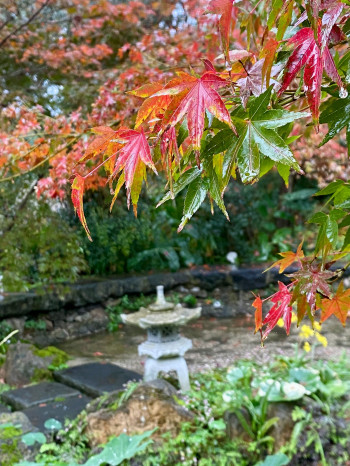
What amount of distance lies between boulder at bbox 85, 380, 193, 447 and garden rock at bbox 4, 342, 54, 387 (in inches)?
79.6

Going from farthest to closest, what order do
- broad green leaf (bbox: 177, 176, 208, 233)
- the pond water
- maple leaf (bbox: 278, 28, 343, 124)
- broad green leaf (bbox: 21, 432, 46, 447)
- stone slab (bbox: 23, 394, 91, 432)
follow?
the pond water, stone slab (bbox: 23, 394, 91, 432), broad green leaf (bbox: 21, 432, 46, 447), broad green leaf (bbox: 177, 176, 208, 233), maple leaf (bbox: 278, 28, 343, 124)

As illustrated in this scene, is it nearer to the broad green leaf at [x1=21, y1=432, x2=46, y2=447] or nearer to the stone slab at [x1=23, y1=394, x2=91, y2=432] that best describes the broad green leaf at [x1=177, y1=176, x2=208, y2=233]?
the broad green leaf at [x1=21, y1=432, x2=46, y2=447]

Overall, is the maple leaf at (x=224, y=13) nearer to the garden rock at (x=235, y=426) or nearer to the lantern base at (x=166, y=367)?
the garden rock at (x=235, y=426)

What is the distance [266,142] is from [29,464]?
213 centimetres

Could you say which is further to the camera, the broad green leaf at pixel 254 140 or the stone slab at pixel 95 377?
the stone slab at pixel 95 377

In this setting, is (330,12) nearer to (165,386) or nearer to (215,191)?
(215,191)

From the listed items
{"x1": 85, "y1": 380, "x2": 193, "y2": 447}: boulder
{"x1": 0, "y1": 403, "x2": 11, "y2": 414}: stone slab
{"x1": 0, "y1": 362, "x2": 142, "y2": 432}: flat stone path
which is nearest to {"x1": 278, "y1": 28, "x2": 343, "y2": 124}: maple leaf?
{"x1": 85, "y1": 380, "x2": 193, "y2": 447}: boulder

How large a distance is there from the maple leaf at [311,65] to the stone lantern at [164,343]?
11.9 ft

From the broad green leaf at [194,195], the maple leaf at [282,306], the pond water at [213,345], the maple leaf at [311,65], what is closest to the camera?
the maple leaf at [311,65]

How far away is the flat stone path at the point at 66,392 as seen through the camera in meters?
3.51

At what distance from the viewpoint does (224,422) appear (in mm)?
2617

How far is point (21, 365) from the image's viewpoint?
466 cm

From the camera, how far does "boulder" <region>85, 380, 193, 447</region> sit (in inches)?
104

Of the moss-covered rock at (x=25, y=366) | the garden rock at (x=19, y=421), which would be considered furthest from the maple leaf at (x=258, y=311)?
the moss-covered rock at (x=25, y=366)
